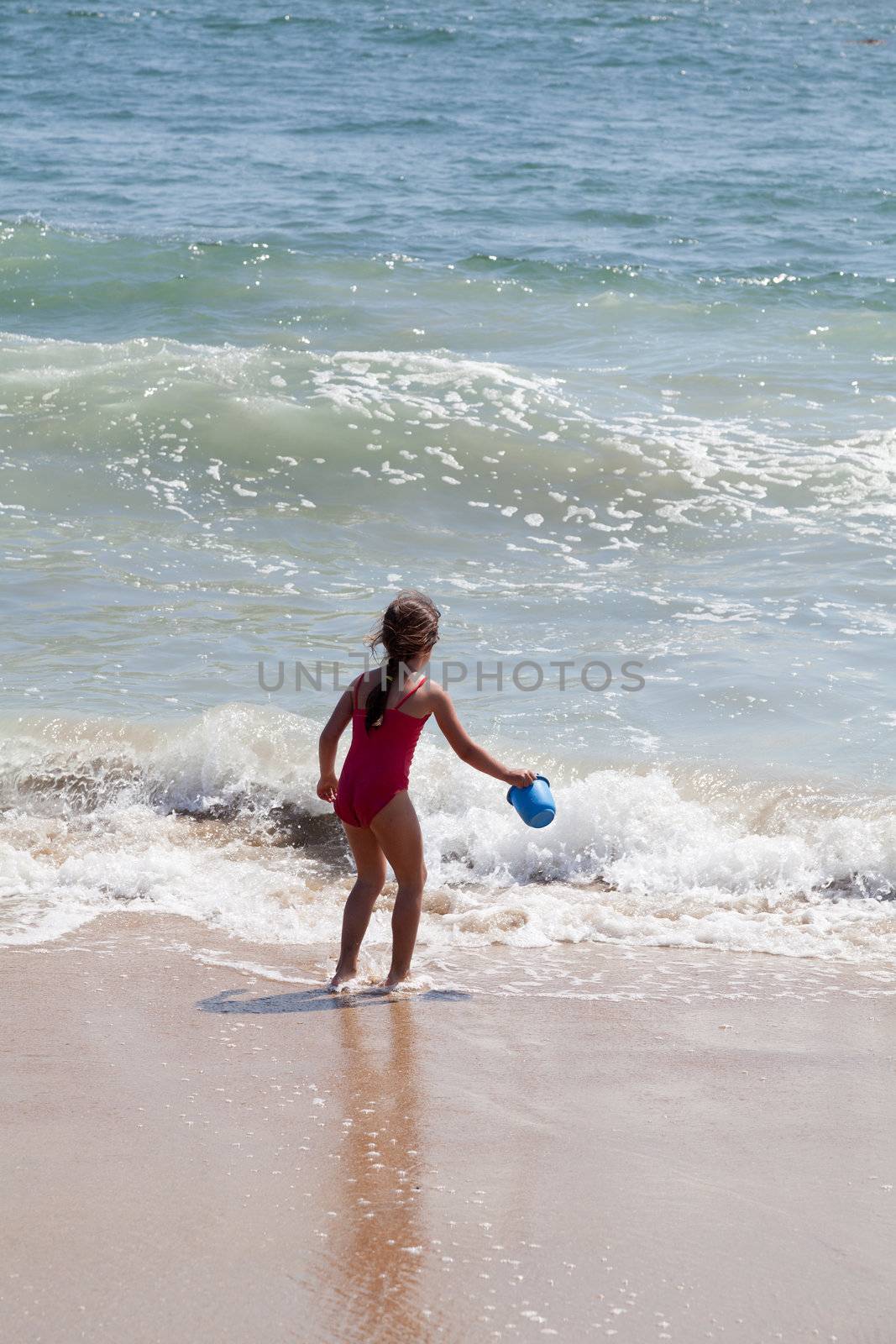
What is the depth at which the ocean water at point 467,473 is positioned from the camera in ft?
18.2

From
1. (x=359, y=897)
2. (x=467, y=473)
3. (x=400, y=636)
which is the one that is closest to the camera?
(x=400, y=636)

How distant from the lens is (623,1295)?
8.96 feet

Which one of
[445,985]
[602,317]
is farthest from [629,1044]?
[602,317]

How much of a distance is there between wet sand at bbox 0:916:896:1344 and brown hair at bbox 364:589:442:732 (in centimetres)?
96

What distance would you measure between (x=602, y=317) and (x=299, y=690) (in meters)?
8.60

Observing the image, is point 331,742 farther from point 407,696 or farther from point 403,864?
point 403,864

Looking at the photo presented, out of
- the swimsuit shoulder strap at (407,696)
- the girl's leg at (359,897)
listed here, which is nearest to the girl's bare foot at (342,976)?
the girl's leg at (359,897)

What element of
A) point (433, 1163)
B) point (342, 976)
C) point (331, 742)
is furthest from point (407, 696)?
point (433, 1163)

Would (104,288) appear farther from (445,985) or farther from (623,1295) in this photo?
(623,1295)

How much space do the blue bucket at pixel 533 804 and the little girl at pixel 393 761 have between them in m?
0.03

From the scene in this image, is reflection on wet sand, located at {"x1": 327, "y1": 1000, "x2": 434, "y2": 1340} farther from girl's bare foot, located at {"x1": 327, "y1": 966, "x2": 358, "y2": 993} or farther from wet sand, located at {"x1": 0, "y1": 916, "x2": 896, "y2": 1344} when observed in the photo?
girl's bare foot, located at {"x1": 327, "y1": 966, "x2": 358, "y2": 993}

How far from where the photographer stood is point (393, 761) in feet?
14.4

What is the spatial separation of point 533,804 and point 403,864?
487mm

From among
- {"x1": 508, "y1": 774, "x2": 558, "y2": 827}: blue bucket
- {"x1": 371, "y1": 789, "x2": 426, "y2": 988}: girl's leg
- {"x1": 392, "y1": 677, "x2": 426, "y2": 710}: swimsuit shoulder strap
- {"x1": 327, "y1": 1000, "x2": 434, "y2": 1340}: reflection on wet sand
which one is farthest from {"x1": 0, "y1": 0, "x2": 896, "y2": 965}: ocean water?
{"x1": 392, "y1": 677, "x2": 426, "y2": 710}: swimsuit shoulder strap
